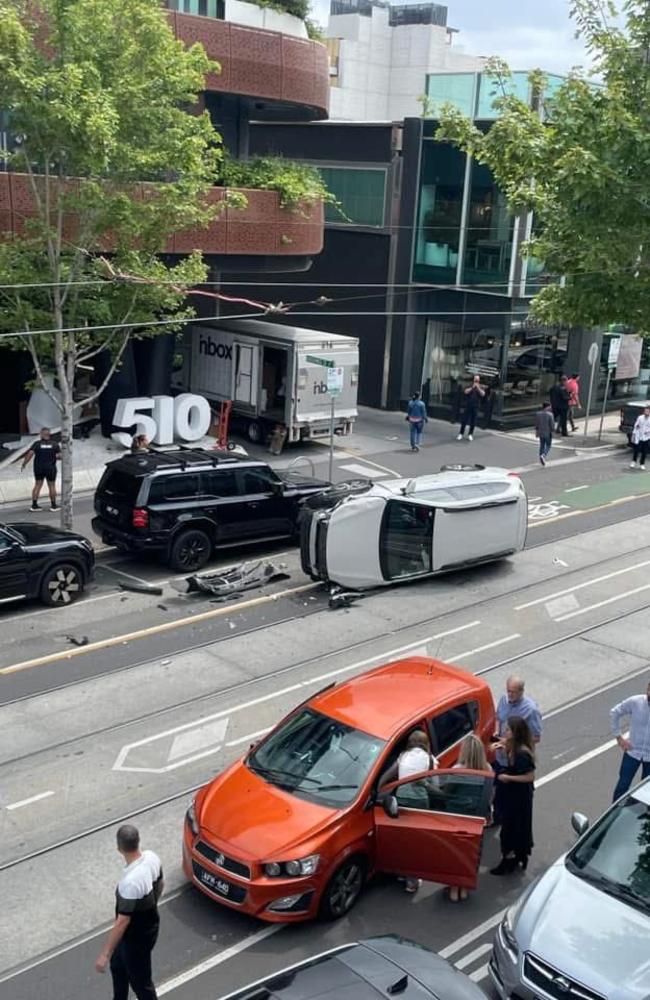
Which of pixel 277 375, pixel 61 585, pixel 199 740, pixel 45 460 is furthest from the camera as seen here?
pixel 277 375

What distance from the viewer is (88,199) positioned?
1728cm

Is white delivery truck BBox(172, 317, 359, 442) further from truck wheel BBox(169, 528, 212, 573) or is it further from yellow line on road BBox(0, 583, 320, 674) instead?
yellow line on road BBox(0, 583, 320, 674)

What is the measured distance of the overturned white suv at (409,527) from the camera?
16141 millimetres

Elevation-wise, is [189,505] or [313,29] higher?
[313,29]

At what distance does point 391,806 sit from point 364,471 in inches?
678

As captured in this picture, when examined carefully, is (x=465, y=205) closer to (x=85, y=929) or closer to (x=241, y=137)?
(x=241, y=137)

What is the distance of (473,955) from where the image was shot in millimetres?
8047

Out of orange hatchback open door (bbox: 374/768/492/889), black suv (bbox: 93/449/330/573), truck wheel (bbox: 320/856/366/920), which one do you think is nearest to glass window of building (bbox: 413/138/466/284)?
black suv (bbox: 93/449/330/573)

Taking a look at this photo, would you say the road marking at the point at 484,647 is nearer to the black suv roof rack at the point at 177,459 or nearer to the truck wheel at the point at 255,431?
the black suv roof rack at the point at 177,459

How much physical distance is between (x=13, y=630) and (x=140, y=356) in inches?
502

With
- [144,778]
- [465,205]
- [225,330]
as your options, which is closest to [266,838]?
[144,778]

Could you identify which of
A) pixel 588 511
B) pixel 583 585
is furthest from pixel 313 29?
pixel 583 585

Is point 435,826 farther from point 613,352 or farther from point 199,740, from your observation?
point 613,352

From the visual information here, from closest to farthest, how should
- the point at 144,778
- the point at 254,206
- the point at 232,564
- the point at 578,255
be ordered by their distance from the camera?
the point at 144,778, the point at 578,255, the point at 232,564, the point at 254,206
